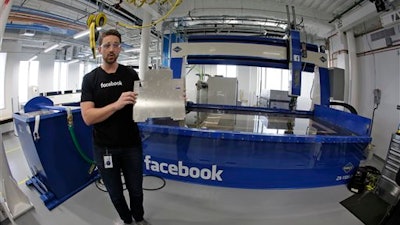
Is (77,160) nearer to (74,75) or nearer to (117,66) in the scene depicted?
(117,66)

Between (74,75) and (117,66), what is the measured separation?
13.6 meters

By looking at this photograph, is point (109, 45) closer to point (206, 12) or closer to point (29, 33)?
point (206, 12)

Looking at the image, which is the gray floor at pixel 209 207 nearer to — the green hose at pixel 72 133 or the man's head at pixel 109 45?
the green hose at pixel 72 133

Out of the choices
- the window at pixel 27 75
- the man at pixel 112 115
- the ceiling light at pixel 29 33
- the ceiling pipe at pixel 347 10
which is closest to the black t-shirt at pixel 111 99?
the man at pixel 112 115

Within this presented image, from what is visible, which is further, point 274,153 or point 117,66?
point 274,153

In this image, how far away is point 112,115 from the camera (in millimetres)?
1382

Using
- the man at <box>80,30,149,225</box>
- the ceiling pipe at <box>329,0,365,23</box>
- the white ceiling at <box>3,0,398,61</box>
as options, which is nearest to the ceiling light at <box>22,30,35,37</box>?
the white ceiling at <box>3,0,398,61</box>

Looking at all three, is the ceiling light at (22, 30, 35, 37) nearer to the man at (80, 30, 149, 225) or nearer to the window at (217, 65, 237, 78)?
the man at (80, 30, 149, 225)

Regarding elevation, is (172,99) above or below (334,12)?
below

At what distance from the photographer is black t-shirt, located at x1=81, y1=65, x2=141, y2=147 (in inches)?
53.7

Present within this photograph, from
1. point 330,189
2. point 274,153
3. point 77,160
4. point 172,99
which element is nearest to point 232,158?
point 274,153

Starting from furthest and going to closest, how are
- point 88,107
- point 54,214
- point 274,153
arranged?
point 274,153
point 54,214
point 88,107

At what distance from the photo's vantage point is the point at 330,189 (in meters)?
2.48

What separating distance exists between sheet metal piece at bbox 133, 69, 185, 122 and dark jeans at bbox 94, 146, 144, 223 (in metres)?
0.29
